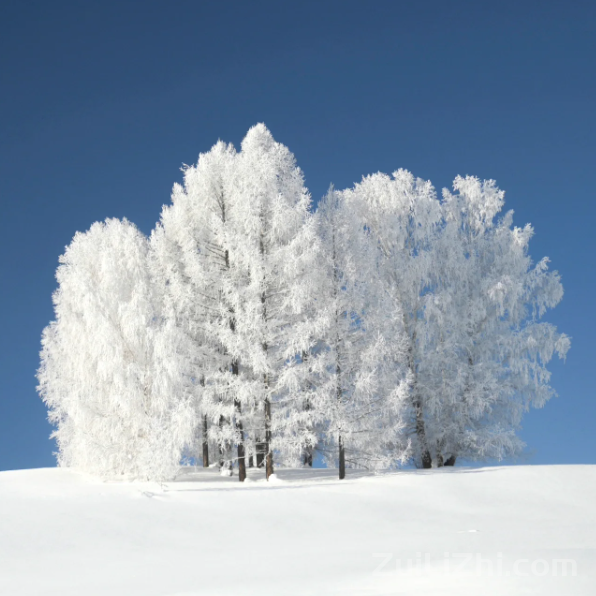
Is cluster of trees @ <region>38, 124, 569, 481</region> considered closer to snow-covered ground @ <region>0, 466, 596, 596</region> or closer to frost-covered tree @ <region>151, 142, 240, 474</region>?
frost-covered tree @ <region>151, 142, 240, 474</region>

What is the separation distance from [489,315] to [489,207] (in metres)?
4.03

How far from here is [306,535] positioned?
11859 mm

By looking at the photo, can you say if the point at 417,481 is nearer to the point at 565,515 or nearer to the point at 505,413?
the point at 565,515

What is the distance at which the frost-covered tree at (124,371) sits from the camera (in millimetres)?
15914

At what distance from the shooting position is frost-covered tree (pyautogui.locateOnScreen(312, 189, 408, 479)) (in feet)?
55.7

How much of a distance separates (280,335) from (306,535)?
6221mm

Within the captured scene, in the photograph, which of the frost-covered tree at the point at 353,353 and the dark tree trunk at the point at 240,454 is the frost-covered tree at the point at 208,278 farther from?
the frost-covered tree at the point at 353,353

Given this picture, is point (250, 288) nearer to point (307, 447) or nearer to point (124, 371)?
point (124, 371)

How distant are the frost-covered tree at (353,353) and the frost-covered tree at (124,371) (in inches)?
152

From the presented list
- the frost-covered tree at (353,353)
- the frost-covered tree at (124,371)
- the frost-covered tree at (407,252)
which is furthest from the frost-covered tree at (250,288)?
the frost-covered tree at (407,252)

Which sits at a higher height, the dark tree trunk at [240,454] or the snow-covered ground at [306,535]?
the dark tree trunk at [240,454]

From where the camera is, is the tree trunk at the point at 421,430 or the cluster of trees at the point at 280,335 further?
the tree trunk at the point at 421,430

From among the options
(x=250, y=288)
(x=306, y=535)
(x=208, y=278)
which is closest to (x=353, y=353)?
(x=250, y=288)

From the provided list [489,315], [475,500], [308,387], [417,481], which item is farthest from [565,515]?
[489,315]
